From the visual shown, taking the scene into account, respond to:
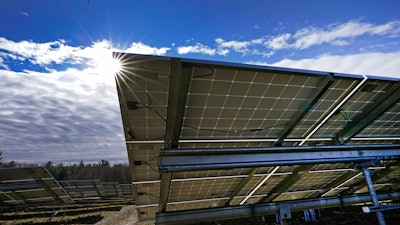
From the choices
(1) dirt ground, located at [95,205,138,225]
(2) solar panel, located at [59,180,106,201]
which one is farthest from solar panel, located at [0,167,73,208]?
(1) dirt ground, located at [95,205,138,225]

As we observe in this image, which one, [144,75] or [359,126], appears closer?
[144,75]

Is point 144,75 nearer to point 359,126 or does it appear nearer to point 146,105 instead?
point 146,105

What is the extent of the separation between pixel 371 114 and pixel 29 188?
76.1ft

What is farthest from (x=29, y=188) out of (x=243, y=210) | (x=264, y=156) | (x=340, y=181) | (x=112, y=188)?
(x=340, y=181)

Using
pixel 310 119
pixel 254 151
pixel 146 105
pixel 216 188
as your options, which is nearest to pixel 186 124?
pixel 146 105

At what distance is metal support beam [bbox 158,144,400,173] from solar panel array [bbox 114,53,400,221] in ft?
2.00

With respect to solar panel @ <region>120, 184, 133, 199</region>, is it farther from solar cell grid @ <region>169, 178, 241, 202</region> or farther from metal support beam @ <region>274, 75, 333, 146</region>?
A: metal support beam @ <region>274, 75, 333, 146</region>

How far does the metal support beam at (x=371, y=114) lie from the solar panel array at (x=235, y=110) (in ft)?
0.08

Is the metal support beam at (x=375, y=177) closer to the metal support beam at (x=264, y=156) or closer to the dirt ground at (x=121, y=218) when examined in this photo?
the metal support beam at (x=264, y=156)

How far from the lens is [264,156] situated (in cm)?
584

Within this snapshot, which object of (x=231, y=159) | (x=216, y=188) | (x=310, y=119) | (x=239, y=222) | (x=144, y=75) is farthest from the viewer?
(x=239, y=222)

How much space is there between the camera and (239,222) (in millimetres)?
15430

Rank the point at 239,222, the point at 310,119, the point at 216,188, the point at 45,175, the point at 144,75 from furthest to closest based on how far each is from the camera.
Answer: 1. the point at 45,175
2. the point at 239,222
3. the point at 216,188
4. the point at 310,119
5. the point at 144,75

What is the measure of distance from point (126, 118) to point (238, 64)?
3114 millimetres
